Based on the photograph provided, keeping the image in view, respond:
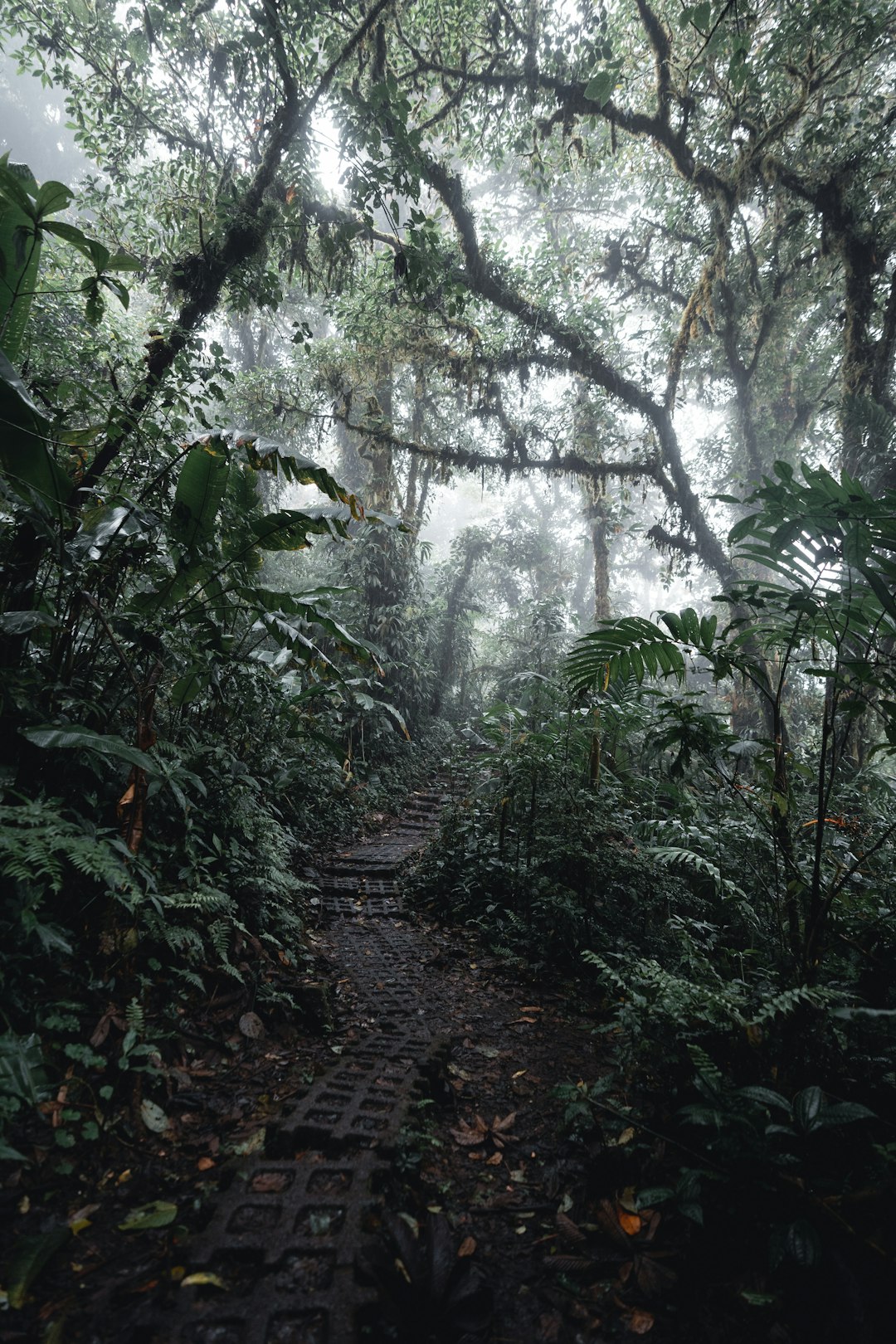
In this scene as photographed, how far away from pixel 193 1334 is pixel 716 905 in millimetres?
3697

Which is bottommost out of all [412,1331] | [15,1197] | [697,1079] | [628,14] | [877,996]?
[412,1331]

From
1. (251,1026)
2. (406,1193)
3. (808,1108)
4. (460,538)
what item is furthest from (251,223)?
(460,538)

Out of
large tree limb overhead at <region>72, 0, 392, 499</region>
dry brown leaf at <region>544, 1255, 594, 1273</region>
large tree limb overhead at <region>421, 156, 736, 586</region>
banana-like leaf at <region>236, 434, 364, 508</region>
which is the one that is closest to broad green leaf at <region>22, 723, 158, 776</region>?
banana-like leaf at <region>236, 434, 364, 508</region>

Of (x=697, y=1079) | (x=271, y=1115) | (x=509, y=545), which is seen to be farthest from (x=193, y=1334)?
(x=509, y=545)

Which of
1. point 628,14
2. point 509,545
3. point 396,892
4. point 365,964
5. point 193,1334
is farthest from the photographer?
point 509,545

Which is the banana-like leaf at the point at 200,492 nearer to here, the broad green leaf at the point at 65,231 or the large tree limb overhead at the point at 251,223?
the broad green leaf at the point at 65,231

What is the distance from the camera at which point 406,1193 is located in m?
2.04

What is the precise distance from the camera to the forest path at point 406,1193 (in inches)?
62.5

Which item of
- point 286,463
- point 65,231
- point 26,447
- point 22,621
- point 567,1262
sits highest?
point 65,231

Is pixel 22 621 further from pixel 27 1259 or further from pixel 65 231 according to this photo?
pixel 27 1259

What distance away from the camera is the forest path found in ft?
5.21

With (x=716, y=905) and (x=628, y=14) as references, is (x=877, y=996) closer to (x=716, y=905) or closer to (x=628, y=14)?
(x=716, y=905)

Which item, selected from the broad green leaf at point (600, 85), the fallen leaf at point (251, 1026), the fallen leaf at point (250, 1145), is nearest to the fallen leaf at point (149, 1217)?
the fallen leaf at point (250, 1145)

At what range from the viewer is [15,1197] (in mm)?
1804
